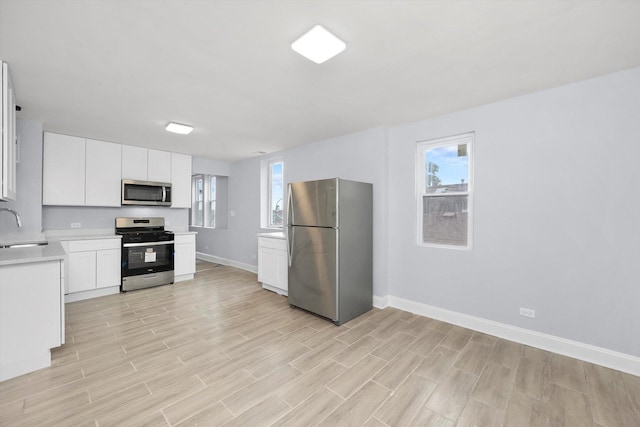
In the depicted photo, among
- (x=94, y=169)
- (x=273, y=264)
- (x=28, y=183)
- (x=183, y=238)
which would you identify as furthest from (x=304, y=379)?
(x=94, y=169)

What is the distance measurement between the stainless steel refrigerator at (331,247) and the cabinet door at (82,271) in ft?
9.86

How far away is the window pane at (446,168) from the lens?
3.12m

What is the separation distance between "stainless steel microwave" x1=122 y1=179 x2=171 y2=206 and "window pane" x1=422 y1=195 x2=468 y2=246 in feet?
15.0

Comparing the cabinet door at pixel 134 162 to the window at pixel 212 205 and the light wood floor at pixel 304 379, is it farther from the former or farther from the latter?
the light wood floor at pixel 304 379

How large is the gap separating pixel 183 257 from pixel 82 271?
56.0 inches

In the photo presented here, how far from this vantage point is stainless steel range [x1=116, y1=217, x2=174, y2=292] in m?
4.20

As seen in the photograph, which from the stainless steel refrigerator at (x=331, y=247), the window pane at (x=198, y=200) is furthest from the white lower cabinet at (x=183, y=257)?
the window pane at (x=198, y=200)

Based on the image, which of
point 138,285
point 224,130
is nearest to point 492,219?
point 224,130

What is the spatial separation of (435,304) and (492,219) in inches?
48.6

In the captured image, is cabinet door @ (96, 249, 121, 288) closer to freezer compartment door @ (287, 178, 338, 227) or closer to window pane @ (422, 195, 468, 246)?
freezer compartment door @ (287, 178, 338, 227)

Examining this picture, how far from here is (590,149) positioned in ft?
7.66

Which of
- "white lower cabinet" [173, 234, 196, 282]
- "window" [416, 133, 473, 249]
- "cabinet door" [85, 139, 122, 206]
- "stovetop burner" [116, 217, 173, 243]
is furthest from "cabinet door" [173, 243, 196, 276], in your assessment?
"window" [416, 133, 473, 249]

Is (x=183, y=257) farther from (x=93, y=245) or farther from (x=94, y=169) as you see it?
(x=94, y=169)

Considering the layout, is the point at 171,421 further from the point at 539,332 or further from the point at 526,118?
the point at 526,118
